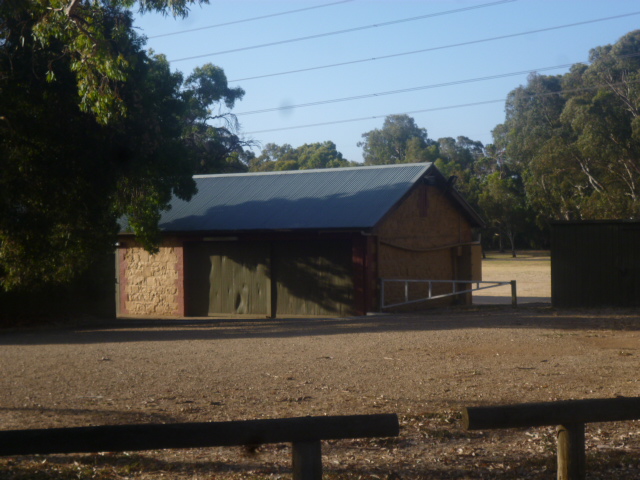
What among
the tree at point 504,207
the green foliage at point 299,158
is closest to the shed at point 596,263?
the tree at point 504,207

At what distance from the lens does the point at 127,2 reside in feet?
46.8

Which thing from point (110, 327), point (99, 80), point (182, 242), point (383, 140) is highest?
point (383, 140)

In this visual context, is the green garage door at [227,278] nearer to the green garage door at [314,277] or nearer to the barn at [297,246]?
the barn at [297,246]

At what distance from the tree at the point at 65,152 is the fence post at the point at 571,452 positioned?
1166 cm

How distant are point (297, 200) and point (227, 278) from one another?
343cm

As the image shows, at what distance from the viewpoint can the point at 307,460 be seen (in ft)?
15.3

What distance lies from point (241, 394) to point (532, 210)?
5846cm

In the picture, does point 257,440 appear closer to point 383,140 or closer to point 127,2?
point 127,2

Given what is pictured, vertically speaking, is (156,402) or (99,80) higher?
(99,80)

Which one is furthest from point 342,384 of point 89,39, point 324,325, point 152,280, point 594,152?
point 594,152

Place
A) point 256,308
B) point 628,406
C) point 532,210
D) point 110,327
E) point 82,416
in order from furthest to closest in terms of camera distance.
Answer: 1. point 532,210
2. point 256,308
3. point 110,327
4. point 82,416
5. point 628,406

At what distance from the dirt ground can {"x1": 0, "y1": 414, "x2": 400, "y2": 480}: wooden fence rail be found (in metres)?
1.42

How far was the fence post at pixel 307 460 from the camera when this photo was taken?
183 inches

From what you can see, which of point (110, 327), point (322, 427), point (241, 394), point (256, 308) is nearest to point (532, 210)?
point (256, 308)
